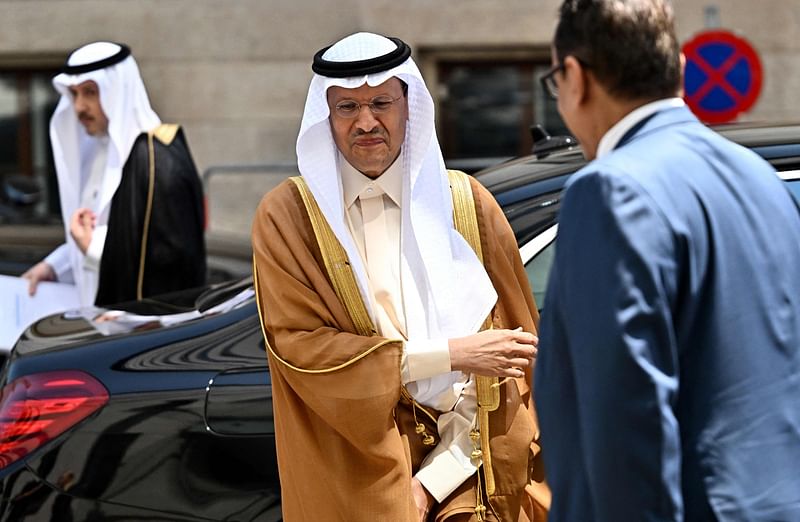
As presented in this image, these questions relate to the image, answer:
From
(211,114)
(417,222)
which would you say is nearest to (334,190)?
(417,222)

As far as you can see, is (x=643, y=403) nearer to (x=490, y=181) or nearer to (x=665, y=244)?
(x=665, y=244)

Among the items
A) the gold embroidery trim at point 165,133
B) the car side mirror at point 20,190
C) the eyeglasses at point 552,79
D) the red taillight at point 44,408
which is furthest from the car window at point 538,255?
the car side mirror at point 20,190

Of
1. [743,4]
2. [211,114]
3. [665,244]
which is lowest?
[211,114]

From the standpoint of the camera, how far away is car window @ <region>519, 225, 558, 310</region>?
334cm

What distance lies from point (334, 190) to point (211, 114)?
29.7 ft

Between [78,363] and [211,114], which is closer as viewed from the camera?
[78,363]

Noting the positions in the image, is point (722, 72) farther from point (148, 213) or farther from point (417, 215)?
point (417, 215)

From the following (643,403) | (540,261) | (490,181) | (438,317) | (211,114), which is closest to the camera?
(643,403)

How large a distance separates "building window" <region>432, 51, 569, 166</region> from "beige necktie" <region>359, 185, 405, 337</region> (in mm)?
9203

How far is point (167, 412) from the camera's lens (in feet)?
11.3

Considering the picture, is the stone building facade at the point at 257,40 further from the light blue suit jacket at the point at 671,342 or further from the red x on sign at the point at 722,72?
the light blue suit jacket at the point at 671,342

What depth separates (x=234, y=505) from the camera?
133 inches

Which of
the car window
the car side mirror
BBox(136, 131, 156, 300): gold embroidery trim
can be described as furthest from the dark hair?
the car side mirror

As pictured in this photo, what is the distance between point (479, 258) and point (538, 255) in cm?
44
